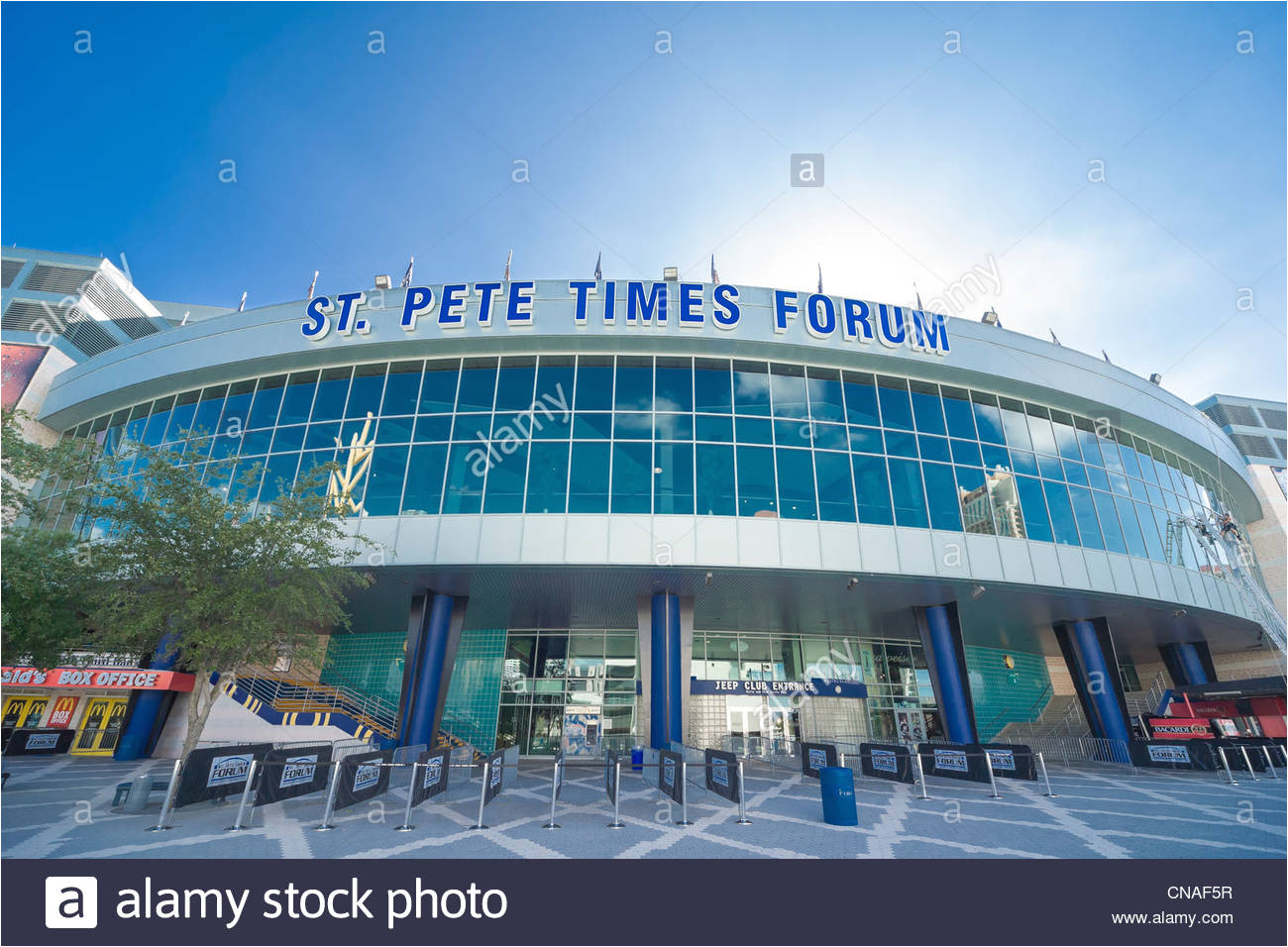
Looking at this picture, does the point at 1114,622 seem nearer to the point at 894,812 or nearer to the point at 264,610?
the point at 894,812

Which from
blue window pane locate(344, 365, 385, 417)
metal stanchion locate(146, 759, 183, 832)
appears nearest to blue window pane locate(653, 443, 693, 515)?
blue window pane locate(344, 365, 385, 417)

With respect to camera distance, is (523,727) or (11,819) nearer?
(11,819)

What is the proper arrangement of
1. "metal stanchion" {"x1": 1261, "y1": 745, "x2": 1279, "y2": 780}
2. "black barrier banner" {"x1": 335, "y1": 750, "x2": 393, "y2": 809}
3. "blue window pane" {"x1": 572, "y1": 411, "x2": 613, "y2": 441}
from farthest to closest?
"blue window pane" {"x1": 572, "y1": 411, "x2": 613, "y2": 441} < "metal stanchion" {"x1": 1261, "y1": 745, "x2": 1279, "y2": 780} < "black barrier banner" {"x1": 335, "y1": 750, "x2": 393, "y2": 809}

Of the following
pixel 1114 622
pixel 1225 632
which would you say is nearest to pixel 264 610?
pixel 1114 622

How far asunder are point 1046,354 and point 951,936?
25.4 metres

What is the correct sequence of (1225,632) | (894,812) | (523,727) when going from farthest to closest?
(1225,632)
(523,727)
(894,812)

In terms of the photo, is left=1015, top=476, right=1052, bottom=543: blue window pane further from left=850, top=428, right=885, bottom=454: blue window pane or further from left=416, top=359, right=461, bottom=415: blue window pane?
left=416, top=359, right=461, bottom=415: blue window pane

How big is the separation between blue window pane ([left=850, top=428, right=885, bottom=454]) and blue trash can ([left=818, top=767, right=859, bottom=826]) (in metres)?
13.4

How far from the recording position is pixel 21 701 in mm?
25672

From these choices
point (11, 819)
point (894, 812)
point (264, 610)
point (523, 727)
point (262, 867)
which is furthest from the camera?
point (523, 727)

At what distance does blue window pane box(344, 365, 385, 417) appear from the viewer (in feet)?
74.4

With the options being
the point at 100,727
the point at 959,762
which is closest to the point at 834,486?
the point at 959,762

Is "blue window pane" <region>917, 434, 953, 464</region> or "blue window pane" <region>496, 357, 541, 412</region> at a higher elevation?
"blue window pane" <region>496, 357, 541, 412</region>

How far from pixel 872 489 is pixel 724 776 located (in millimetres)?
12137
